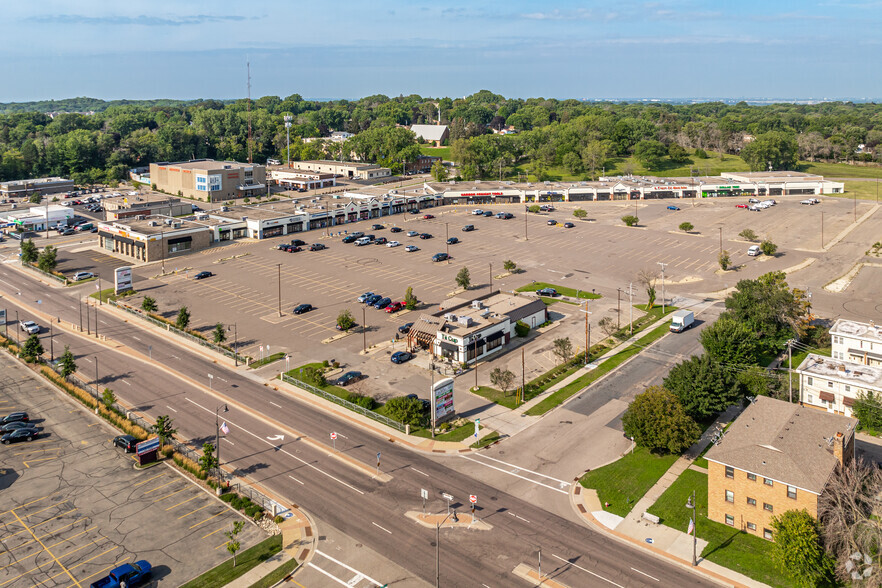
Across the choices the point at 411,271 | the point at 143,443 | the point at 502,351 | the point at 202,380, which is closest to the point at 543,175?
the point at 411,271

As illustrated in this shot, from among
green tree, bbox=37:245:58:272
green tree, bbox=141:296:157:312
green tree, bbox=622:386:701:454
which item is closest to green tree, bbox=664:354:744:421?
green tree, bbox=622:386:701:454

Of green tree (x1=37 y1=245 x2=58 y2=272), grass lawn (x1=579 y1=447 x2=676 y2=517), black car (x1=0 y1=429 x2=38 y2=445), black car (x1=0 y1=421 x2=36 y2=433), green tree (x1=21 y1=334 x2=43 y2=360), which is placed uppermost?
green tree (x1=37 y1=245 x2=58 y2=272)

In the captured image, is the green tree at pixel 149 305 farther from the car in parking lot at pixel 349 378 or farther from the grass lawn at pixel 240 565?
the grass lawn at pixel 240 565

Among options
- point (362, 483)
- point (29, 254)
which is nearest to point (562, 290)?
point (362, 483)

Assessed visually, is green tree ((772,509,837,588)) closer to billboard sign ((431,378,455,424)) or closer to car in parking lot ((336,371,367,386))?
billboard sign ((431,378,455,424))

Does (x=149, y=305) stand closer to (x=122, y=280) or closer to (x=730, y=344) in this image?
(x=122, y=280)

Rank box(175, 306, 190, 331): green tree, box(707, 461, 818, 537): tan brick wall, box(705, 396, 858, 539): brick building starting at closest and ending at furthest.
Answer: box(707, 461, 818, 537): tan brick wall, box(705, 396, 858, 539): brick building, box(175, 306, 190, 331): green tree
